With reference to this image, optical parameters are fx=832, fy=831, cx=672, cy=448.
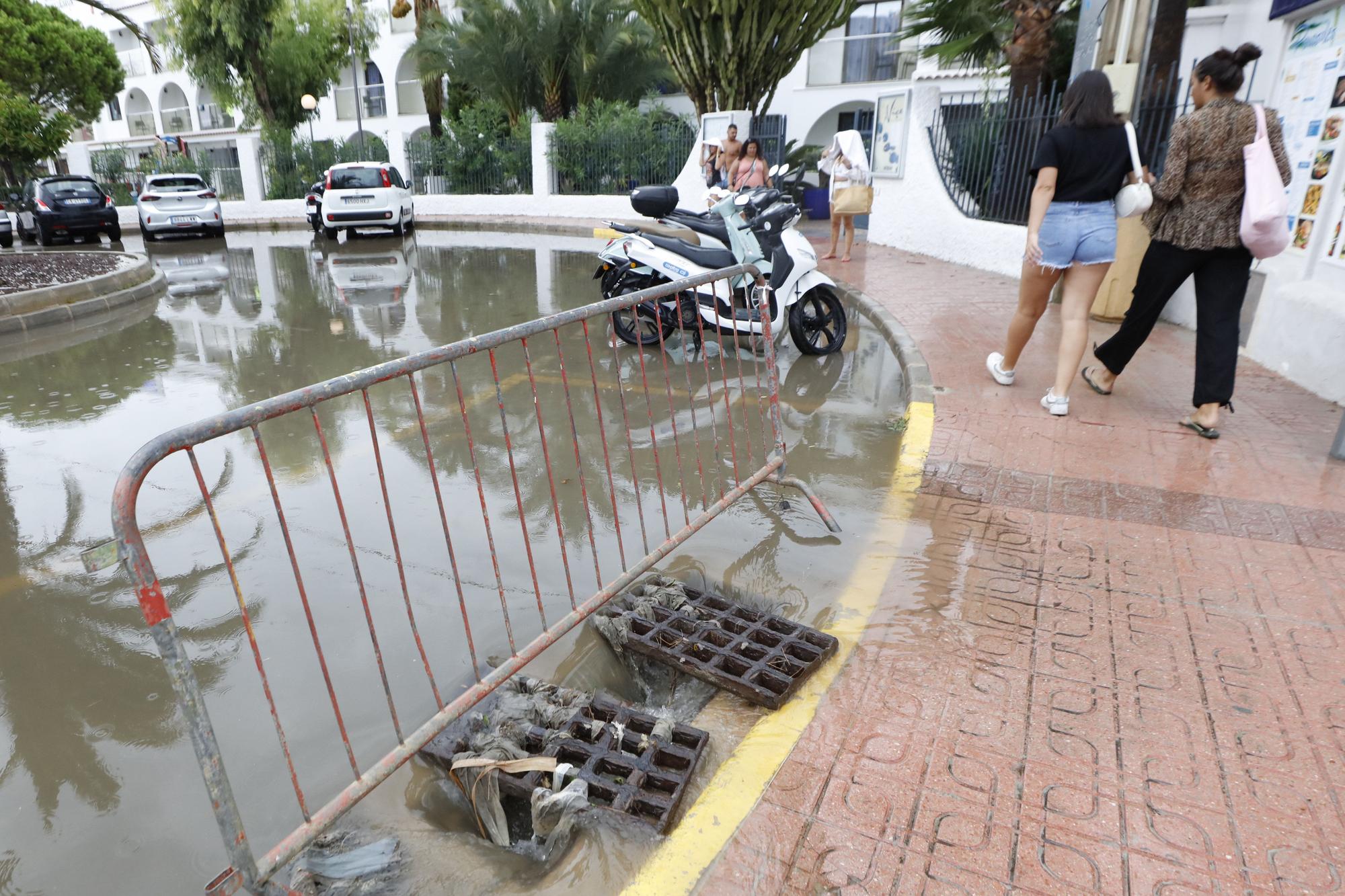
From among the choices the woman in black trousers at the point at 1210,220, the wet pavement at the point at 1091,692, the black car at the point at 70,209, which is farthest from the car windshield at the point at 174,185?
the woman in black trousers at the point at 1210,220

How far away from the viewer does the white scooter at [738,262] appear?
6.66 m

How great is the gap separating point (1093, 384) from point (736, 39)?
13649 millimetres

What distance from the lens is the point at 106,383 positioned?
716cm

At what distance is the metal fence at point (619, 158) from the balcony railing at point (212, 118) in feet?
100

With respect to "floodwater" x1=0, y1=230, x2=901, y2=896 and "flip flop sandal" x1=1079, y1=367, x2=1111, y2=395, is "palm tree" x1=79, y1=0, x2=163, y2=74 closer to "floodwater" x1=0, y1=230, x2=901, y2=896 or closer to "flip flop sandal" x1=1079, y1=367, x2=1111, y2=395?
"floodwater" x1=0, y1=230, x2=901, y2=896

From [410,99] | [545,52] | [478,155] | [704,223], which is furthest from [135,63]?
[704,223]

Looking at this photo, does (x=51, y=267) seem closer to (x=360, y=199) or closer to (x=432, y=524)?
(x=360, y=199)

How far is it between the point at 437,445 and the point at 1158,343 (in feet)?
19.1

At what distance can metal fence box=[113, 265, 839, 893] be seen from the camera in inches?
76.5

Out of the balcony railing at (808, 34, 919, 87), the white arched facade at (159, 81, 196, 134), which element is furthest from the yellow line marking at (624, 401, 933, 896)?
the white arched facade at (159, 81, 196, 134)

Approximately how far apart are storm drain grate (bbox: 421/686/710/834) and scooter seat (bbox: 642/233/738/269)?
487 centimetres

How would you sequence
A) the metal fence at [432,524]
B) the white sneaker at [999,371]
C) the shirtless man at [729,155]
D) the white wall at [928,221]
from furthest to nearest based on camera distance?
the shirtless man at [729,155], the white wall at [928,221], the white sneaker at [999,371], the metal fence at [432,524]

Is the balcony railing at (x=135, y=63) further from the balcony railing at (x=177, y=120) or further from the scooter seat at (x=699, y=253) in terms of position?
the scooter seat at (x=699, y=253)

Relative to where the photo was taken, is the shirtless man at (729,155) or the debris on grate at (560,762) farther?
the shirtless man at (729,155)
